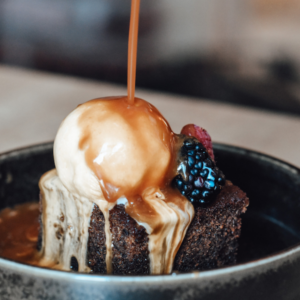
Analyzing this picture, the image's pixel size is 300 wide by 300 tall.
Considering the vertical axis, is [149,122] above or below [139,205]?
above

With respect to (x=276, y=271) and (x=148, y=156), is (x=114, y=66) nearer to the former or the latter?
(x=148, y=156)

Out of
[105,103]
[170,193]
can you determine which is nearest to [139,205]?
[170,193]

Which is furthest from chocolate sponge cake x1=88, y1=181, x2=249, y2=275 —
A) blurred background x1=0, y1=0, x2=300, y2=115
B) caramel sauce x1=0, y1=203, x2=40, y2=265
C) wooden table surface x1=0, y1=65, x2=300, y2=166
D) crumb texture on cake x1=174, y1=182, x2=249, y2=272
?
blurred background x1=0, y1=0, x2=300, y2=115

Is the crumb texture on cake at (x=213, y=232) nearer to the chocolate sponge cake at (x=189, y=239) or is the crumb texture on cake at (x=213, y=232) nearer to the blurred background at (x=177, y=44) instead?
the chocolate sponge cake at (x=189, y=239)

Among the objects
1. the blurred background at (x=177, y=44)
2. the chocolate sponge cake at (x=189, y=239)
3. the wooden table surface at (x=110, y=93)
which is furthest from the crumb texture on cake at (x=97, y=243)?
the blurred background at (x=177, y=44)

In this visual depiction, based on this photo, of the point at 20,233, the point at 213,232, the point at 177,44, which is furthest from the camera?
the point at 177,44

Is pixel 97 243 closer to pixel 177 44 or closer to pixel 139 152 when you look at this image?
pixel 139 152

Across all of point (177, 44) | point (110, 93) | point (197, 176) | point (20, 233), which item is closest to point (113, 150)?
point (197, 176)
